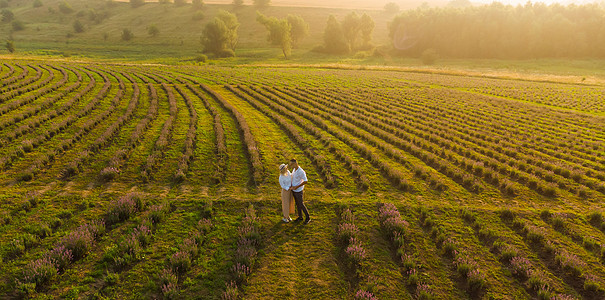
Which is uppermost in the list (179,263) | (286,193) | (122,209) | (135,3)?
(135,3)

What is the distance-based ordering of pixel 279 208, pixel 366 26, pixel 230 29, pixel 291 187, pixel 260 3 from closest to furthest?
pixel 291 187 < pixel 279 208 < pixel 230 29 < pixel 366 26 < pixel 260 3

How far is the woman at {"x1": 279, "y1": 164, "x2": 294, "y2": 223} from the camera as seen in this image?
9.28 m

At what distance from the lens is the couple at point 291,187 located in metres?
9.35

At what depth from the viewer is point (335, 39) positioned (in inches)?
4759

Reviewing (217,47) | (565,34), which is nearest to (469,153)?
(217,47)

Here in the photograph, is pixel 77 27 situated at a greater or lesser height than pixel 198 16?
lesser

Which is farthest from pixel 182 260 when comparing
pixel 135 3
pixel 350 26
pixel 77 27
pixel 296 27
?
pixel 135 3

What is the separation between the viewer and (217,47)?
10275 cm

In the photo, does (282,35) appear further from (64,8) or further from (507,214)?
(64,8)

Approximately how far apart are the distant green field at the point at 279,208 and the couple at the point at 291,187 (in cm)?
63

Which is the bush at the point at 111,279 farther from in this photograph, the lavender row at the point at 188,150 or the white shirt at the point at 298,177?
the lavender row at the point at 188,150

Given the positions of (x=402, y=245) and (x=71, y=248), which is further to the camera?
(x=402, y=245)

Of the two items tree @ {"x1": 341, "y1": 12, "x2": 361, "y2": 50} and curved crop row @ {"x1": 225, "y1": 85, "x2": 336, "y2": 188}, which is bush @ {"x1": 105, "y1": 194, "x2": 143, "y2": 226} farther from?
tree @ {"x1": 341, "y1": 12, "x2": 361, "y2": 50}

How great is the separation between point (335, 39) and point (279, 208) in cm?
12298
